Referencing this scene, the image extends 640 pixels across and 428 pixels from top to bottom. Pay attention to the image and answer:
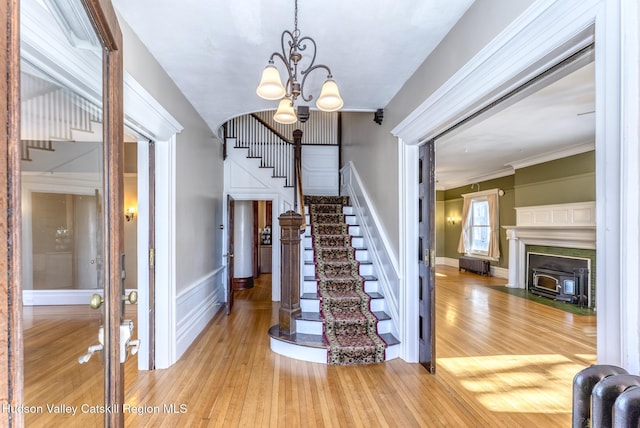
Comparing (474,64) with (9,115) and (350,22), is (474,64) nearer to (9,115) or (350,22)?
(350,22)

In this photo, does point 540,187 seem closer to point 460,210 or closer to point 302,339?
point 460,210

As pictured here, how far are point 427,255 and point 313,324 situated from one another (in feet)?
4.65

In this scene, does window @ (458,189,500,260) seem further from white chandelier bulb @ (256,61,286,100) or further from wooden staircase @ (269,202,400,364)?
white chandelier bulb @ (256,61,286,100)

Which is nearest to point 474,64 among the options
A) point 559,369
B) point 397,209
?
point 397,209

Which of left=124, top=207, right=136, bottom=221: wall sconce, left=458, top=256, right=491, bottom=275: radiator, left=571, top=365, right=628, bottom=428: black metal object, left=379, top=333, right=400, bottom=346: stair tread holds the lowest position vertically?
left=458, top=256, right=491, bottom=275: radiator

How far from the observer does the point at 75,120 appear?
61.9 inches

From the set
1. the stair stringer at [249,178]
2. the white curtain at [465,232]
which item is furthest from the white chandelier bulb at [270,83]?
the white curtain at [465,232]

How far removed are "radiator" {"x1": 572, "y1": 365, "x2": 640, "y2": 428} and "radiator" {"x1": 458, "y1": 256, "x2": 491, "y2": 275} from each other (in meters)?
8.56

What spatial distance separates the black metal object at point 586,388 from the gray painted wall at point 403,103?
152 cm

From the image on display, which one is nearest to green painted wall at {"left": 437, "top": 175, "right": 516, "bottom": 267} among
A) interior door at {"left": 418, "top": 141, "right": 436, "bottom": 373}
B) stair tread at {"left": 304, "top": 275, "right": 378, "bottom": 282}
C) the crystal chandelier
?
stair tread at {"left": 304, "top": 275, "right": 378, "bottom": 282}

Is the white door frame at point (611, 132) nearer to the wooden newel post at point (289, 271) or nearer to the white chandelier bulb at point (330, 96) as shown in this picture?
the white chandelier bulb at point (330, 96)

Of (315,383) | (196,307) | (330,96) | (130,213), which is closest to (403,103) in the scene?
(330,96)

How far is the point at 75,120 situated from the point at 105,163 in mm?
520

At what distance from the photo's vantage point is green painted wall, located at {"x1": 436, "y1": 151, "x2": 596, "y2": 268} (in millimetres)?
5672
